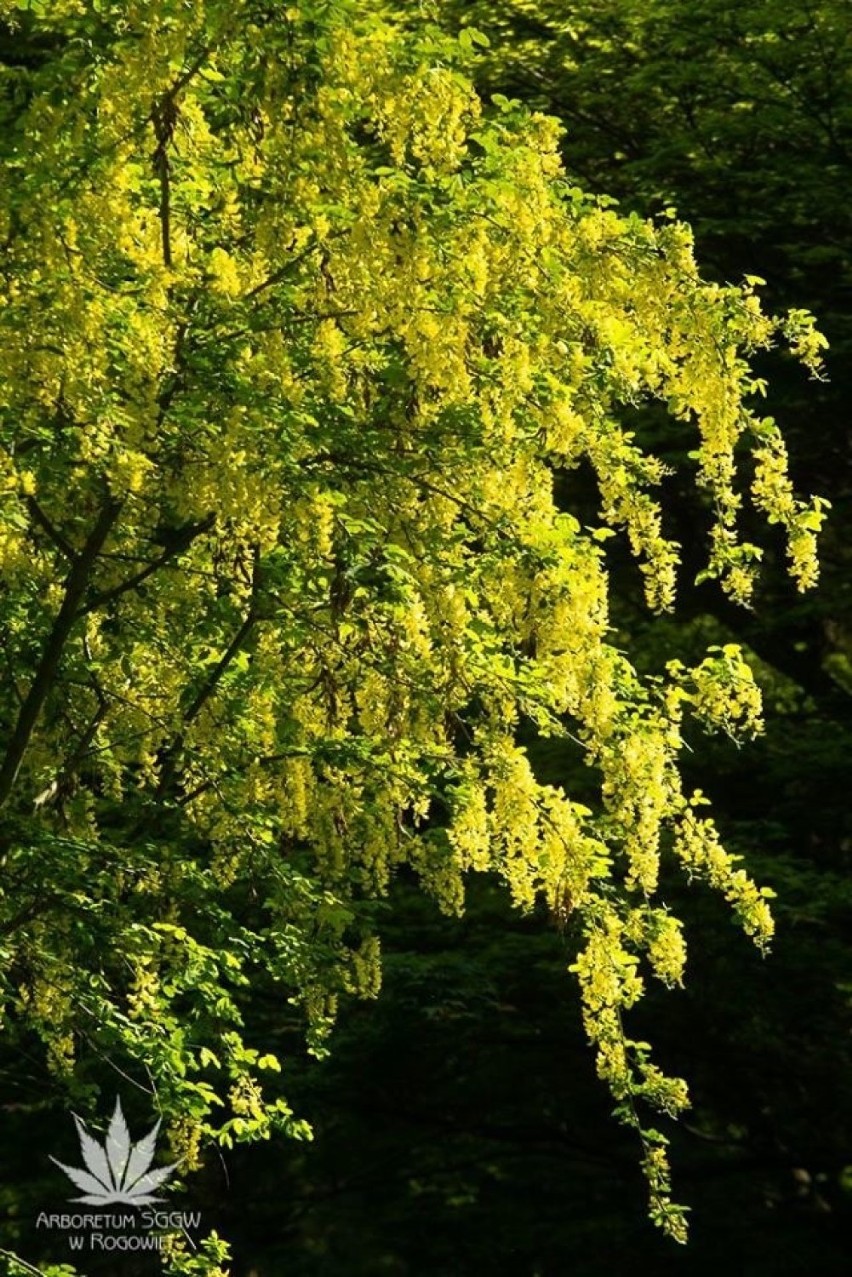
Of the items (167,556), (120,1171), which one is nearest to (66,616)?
(167,556)

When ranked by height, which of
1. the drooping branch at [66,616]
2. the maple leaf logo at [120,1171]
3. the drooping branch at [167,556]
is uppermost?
the drooping branch at [167,556]

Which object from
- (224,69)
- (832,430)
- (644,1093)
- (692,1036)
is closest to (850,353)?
(832,430)

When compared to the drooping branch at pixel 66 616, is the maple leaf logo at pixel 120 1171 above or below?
below

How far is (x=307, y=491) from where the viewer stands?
6.52 metres

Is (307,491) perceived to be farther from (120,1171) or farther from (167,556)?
(120,1171)

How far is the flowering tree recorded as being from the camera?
5.97 meters

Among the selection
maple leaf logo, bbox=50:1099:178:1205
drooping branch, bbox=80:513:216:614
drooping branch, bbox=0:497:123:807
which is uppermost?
drooping branch, bbox=80:513:216:614

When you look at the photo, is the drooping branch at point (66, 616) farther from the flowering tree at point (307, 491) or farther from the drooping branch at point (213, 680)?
the drooping branch at point (213, 680)

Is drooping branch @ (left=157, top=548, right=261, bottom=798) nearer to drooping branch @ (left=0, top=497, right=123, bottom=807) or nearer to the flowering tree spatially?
the flowering tree

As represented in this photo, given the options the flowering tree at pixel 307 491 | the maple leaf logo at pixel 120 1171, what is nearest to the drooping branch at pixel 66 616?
the flowering tree at pixel 307 491

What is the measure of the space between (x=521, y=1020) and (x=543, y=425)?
8.03m

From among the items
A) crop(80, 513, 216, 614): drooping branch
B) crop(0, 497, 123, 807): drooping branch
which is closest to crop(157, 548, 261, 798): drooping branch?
crop(80, 513, 216, 614): drooping branch

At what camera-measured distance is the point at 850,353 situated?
1349 centimetres

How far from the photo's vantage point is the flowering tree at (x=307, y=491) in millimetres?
5973
